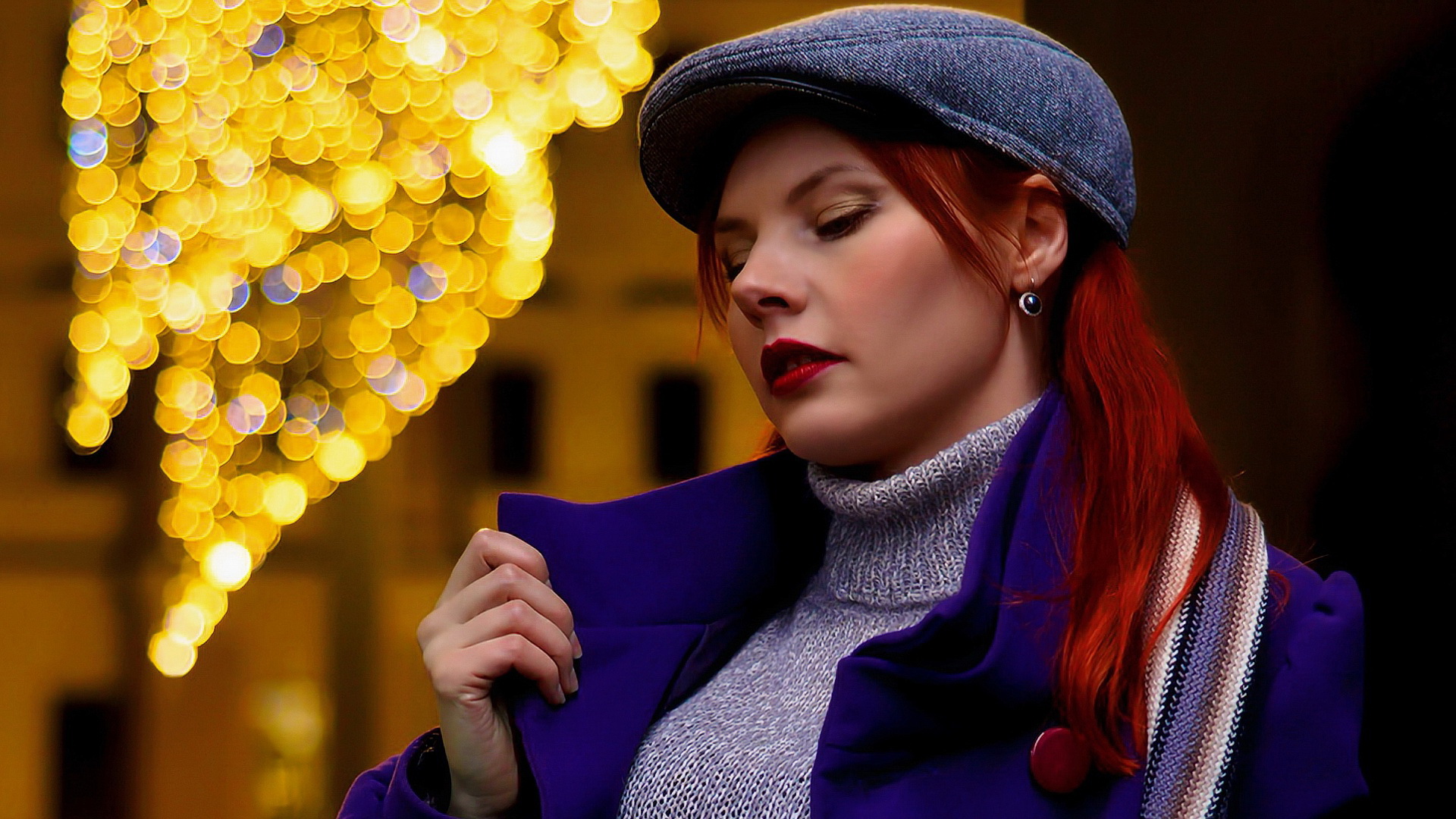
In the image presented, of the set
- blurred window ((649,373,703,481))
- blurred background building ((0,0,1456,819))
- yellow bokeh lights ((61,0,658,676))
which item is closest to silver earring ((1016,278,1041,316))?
blurred background building ((0,0,1456,819))

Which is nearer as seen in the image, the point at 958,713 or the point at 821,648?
the point at 958,713

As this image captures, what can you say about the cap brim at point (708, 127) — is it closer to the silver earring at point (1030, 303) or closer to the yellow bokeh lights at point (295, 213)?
the silver earring at point (1030, 303)

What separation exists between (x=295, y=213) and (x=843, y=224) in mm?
1837

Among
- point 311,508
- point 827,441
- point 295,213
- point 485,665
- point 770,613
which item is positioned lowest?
point 311,508

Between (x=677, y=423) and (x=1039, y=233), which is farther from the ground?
(x=1039, y=233)

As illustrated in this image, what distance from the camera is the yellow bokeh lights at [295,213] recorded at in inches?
96.4

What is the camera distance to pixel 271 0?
2.43m

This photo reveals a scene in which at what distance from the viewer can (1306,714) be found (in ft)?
2.55

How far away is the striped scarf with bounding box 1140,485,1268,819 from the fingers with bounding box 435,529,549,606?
422mm

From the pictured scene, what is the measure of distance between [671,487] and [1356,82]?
2.21 feet

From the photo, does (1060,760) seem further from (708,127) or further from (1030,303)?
(708,127)

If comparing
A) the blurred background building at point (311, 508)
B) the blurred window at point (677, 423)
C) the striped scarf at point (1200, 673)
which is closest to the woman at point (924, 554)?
the striped scarf at point (1200, 673)

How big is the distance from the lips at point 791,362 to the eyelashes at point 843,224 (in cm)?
7

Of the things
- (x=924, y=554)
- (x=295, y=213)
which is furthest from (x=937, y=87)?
(x=295, y=213)
